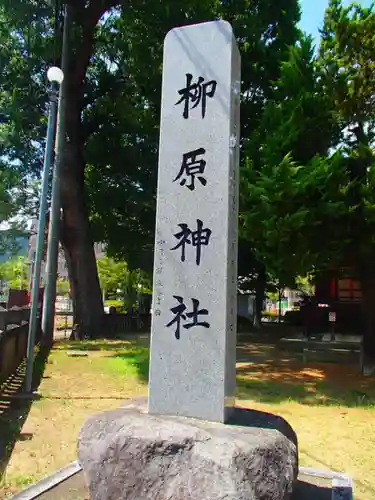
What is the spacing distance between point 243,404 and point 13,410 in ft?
11.9

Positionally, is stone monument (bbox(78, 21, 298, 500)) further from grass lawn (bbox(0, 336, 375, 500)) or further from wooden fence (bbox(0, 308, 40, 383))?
wooden fence (bbox(0, 308, 40, 383))

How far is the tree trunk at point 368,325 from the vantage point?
10446 millimetres

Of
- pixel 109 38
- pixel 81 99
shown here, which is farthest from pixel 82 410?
pixel 109 38

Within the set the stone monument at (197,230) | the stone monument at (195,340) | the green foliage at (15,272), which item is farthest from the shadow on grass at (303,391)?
the green foliage at (15,272)

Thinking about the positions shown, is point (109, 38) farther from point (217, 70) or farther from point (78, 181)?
point (217, 70)

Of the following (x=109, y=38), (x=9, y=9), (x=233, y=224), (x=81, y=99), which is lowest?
(x=233, y=224)

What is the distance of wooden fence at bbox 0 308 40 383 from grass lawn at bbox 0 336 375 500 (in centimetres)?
46

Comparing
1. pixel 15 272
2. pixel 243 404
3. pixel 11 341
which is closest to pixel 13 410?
pixel 11 341

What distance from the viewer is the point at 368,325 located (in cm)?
1069

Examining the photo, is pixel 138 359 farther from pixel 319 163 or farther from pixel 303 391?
pixel 319 163

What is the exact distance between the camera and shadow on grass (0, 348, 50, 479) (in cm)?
563

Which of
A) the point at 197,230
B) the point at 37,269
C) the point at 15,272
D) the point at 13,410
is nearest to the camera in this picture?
the point at 197,230

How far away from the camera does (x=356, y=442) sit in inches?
240

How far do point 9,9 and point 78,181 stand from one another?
5990mm
